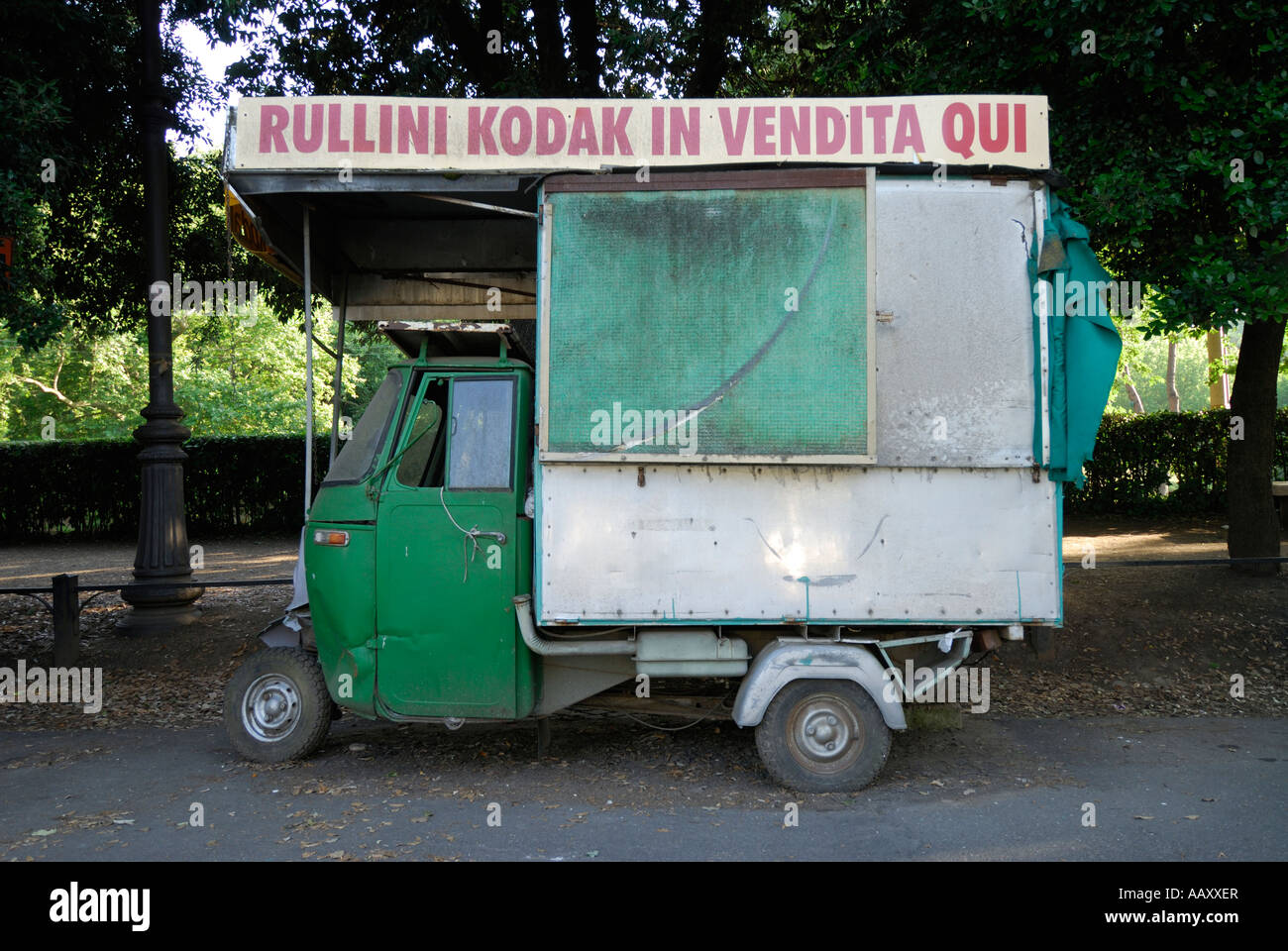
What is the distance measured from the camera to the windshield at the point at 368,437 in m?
5.65

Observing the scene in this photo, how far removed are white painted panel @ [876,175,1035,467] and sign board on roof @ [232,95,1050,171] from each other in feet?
0.82

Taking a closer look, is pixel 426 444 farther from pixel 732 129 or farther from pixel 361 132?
pixel 732 129

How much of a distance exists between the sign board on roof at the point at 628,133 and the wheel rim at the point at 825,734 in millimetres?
2876

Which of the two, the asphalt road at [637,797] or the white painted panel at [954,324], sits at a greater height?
the white painted panel at [954,324]

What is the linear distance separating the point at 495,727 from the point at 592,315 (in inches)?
118

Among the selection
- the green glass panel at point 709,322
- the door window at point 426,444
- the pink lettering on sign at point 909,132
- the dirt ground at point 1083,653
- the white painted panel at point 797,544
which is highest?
the pink lettering on sign at point 909,132

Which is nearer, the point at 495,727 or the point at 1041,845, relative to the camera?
the point at 1041,845

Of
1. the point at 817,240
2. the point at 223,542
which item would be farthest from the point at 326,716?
the point at 223,542

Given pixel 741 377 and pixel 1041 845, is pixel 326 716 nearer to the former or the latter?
pixel 741 377

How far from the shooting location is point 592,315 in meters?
5.27

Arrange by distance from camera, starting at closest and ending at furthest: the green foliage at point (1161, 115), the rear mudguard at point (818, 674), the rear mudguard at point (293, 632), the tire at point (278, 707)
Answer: the rear mudguard at point (818, 674)
the tire at point (278, 707)
the rear mudguard at point (293, 632)
the green foliage at point (1161, 115)

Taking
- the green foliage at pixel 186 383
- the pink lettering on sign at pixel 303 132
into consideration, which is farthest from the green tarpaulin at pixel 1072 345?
the green foliage at pixel 186 383

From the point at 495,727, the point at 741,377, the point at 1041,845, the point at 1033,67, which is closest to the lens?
the point at 1041,845

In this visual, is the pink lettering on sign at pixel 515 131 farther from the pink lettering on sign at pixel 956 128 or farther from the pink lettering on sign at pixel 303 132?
the pink lettering on sign at pixel 956 128
